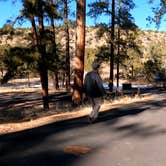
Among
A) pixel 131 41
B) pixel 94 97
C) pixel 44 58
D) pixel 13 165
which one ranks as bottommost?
pixel 13 165

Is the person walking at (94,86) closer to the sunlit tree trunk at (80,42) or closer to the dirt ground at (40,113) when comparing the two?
the dirt ground at (40,113)

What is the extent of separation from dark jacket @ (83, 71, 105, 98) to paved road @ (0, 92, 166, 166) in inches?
32.7

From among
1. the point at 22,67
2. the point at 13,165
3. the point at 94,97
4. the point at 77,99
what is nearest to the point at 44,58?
the point at 22,67

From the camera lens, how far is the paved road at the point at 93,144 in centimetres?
714

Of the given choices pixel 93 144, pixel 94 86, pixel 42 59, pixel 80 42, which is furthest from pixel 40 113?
pixel 93 144

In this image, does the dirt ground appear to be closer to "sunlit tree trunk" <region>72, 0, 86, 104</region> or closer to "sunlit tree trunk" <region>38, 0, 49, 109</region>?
"sunlit tree trunk" <region>38, 0, 49, 109</region>

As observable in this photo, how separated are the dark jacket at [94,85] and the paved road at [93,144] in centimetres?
83

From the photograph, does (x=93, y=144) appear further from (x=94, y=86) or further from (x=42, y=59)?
(x=42, y=59)

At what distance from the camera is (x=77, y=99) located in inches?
806

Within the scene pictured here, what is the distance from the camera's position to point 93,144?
27.9ft

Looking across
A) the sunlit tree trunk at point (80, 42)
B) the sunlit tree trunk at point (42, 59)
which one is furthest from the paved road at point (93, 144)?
the sunlit tree trunk at point (42, 59)

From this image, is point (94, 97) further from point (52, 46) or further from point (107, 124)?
point (52, 46)

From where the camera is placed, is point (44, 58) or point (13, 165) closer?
point (13, 165)

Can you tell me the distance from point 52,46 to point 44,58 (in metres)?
2.48
